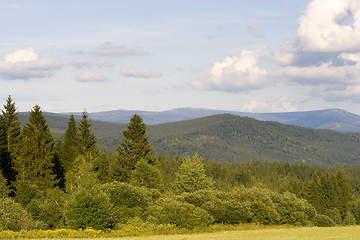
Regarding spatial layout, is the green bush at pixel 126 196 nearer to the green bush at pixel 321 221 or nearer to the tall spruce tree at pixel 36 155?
the tall spruce tree at pixel 36 155

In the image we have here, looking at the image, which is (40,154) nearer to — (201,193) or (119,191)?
(119,191)

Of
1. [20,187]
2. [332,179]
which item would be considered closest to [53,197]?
[20,187]

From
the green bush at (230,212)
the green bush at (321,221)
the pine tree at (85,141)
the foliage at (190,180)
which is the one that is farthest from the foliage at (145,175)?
the green bush at (321,221)

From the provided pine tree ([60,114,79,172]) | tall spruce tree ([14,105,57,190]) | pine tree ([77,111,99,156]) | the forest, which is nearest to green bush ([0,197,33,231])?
the forest

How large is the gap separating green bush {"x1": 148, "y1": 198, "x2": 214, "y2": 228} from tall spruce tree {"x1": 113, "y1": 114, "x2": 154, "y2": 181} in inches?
1401

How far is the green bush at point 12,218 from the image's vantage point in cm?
5459

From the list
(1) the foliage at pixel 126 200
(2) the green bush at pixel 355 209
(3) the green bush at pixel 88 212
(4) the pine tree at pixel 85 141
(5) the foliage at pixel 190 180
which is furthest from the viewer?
(2) the green bush at pixel 355 209

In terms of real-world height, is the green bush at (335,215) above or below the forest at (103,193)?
below

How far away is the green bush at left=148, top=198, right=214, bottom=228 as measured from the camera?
59650 millimetres

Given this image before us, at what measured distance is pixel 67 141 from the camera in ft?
340

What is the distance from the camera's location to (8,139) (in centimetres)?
9025

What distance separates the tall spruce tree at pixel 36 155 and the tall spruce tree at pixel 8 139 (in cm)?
216

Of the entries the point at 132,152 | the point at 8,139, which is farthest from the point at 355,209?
the point at 8,139

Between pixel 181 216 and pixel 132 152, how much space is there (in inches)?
1633
